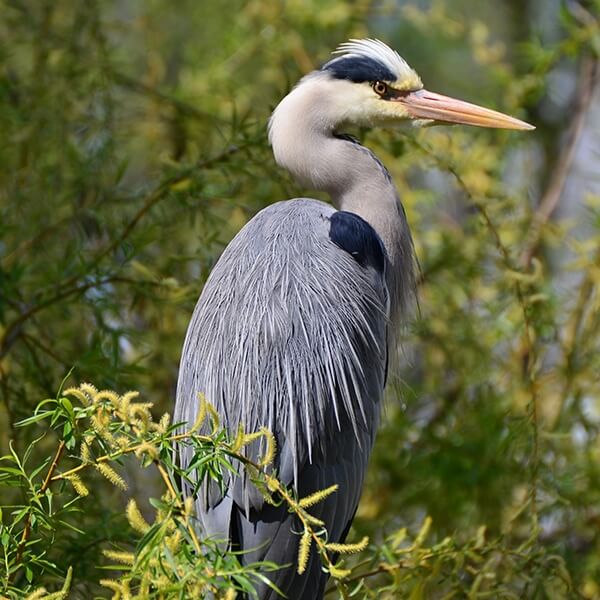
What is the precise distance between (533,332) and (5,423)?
1.27m

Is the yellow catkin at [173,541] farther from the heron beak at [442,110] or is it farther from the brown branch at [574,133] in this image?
the brown branch at [574,133]

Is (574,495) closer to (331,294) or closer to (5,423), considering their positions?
(331,294)

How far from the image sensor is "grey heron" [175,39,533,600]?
1.89 metres

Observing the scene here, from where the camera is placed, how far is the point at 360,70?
88.1 inches

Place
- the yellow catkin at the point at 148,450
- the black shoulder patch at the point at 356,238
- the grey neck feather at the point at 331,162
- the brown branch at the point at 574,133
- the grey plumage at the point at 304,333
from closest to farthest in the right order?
1. the yellow catkin at the point at 148,450
2. the grey plumage at the point at 304,333
3. the black shoulder patch at the point at 356,238
4. the grey neck feather at the point at 331,162
5. the brown branch at the point at 574,133

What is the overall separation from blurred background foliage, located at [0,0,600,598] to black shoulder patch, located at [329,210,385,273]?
0.21 metres

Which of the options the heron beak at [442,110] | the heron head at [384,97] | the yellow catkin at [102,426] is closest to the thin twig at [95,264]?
the heron head at [384,97]

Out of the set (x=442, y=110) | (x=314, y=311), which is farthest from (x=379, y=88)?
(x=314, y=311)

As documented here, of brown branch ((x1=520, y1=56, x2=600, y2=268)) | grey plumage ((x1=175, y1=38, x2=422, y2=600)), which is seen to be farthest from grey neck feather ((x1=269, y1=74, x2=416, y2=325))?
brown branch ((x1=520, y1=56, x2=600, y2=268))

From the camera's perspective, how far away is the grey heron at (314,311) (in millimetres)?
1894

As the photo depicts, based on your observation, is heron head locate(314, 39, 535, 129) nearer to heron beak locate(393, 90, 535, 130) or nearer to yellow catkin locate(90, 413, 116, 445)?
heron beak locate(393, 90, 535, 130)

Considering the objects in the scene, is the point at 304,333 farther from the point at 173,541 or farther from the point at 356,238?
the point at 173,541

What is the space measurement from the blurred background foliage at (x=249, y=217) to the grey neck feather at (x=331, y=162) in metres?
0.08

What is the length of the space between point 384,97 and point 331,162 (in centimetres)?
19
